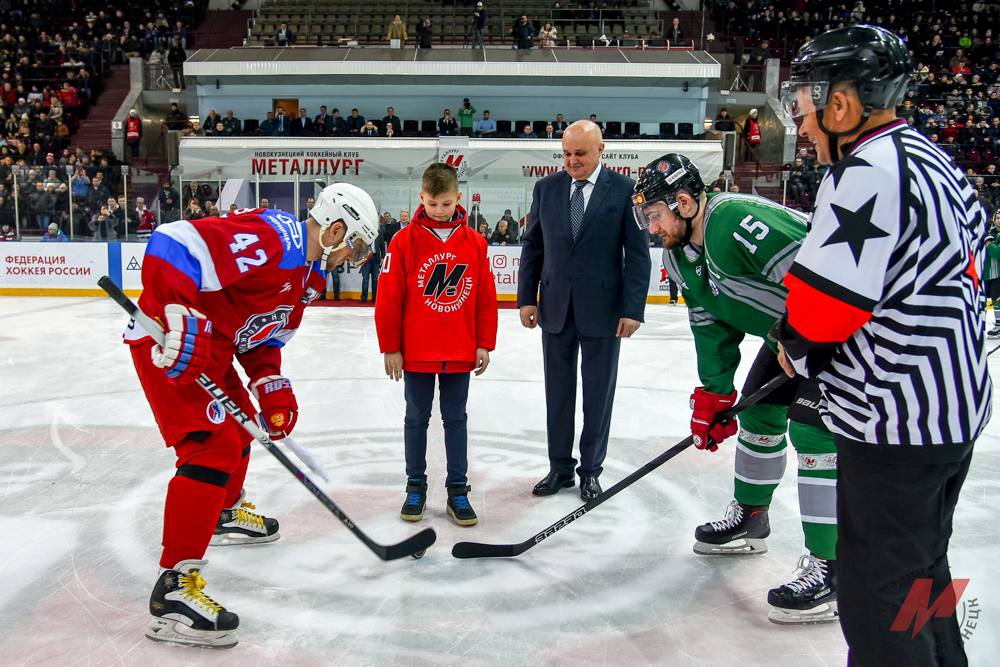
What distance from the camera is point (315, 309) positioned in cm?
936

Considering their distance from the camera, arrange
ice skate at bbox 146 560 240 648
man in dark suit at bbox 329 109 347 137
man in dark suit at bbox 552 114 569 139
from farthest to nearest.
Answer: man in dark suit at bbox 552 114 569 139 → man in dark suit at bbox 329 109 347 137 → ice skate at bbox 146 560 240 648

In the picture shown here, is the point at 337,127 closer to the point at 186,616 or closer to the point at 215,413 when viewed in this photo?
the point at 215,413

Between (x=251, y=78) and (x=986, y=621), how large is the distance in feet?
57.2

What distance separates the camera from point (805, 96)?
4.83ft

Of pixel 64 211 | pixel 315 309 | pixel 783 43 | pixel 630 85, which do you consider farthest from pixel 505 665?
pixel 783 43

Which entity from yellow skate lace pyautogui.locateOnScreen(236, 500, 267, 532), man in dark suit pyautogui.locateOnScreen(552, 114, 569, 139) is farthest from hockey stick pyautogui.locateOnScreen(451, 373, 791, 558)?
man in dark suit pyautogui.locateOnScreen(552, 114, 569, 139)

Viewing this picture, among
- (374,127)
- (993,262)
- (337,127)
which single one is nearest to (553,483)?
(993,262)

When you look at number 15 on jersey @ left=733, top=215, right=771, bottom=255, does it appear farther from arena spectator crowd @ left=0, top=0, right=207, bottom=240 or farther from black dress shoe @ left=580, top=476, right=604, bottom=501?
arena spectator crowd @ left=0, top=0, right=207, bottom=240

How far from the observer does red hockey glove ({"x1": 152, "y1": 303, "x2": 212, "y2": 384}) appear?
1.93m

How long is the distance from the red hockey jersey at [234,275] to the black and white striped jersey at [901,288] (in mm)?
1501

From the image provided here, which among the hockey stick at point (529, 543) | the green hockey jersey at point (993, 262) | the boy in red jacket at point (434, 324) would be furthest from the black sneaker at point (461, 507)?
the green hockey jersey at point (993, 262)

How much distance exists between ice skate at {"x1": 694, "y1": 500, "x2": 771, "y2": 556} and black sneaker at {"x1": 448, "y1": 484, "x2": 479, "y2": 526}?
0.85m

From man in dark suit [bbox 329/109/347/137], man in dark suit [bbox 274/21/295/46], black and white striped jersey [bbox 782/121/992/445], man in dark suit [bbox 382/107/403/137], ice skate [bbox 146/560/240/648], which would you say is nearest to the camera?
black and white striped jersey [bbox 782/121/992/445]

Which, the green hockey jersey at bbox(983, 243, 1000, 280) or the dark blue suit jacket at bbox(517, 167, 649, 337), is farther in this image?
the green hockey jersey at bbox(983, 243, 1000, 280)
